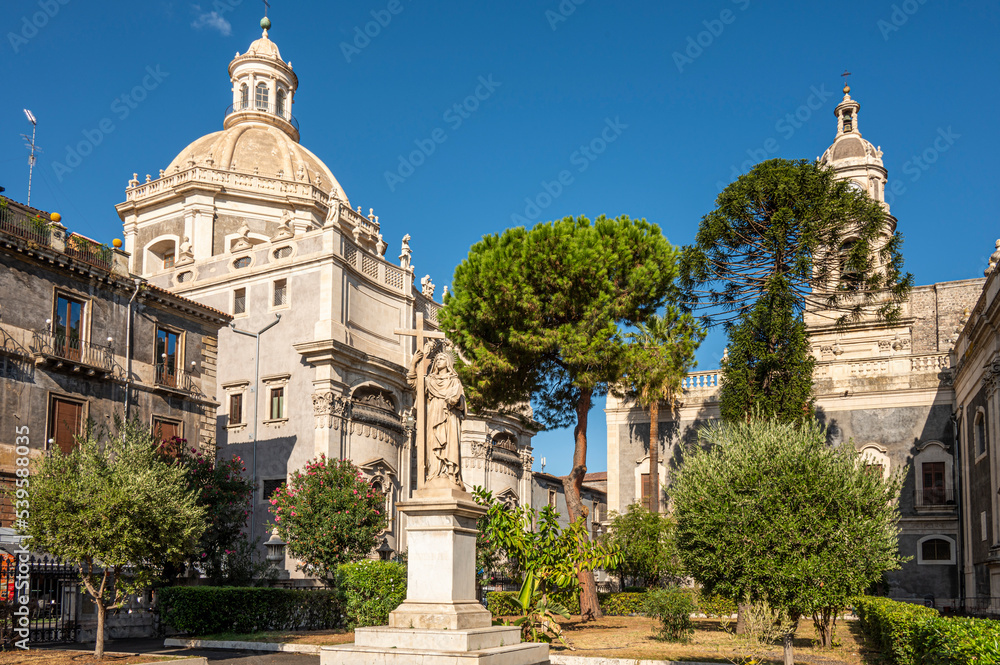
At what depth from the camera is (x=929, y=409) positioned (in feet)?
119

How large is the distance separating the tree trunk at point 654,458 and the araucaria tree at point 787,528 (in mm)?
22751

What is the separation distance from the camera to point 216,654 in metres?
19.5

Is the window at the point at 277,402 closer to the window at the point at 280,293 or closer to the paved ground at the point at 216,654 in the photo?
the window at the point at 280,293

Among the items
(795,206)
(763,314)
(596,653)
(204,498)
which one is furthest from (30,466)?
(795,206)

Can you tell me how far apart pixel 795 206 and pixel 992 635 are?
20.9m

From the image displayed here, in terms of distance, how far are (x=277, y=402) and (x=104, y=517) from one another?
20.2m

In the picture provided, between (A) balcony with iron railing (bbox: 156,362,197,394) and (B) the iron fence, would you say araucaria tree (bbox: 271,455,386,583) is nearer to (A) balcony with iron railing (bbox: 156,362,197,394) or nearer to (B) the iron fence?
(A) balcony with iron railing (bbox: 156,362,197,394)

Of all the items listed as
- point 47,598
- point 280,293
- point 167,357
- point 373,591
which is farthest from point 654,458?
point 47,598

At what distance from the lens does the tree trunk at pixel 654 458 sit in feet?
128

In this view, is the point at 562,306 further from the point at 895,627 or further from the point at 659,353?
the point at 895,627

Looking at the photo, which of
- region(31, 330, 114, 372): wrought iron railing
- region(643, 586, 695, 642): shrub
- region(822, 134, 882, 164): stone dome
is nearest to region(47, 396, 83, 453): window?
region(31, 330, 114, 372): wrought iron railing

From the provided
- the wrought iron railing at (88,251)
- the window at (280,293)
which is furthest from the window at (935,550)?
the wrought iron railing at (88,251)

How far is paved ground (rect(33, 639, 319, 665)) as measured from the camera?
58.9 feet

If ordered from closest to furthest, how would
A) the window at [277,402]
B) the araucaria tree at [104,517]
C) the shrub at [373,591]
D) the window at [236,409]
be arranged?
the araucaria tree at [104,517] → the shrub at [373,591] → the window at [277,402] → the window at [236,409]
